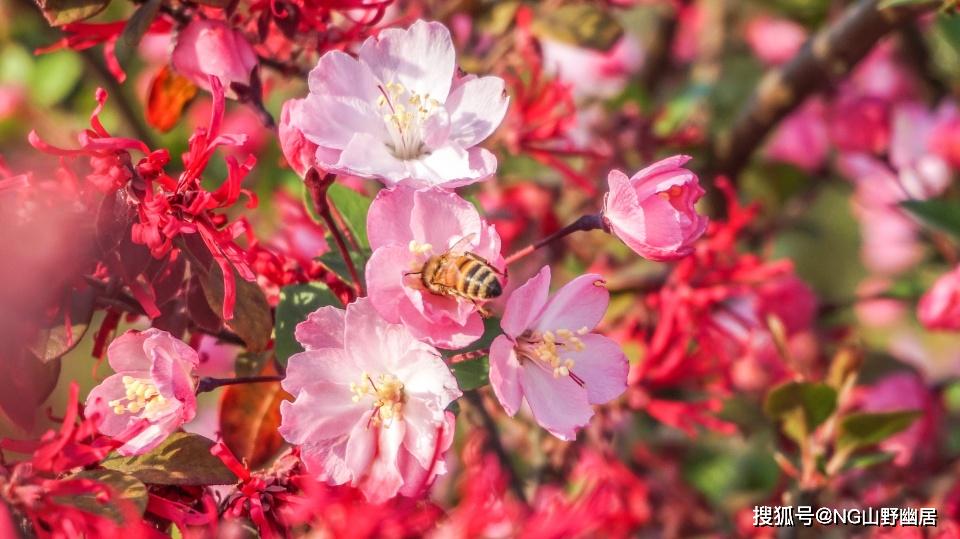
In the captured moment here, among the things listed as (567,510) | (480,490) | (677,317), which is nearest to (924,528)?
(677,317)

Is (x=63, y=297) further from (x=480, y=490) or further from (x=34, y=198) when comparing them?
(x=480, y=490)

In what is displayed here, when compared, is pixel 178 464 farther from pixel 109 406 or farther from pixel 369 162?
pixel 369 162

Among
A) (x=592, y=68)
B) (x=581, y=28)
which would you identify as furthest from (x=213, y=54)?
(x=592, y=68)

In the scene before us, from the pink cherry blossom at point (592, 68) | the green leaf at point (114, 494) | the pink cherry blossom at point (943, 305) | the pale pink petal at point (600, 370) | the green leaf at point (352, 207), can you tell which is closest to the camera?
the green leaf at point (114, 494)

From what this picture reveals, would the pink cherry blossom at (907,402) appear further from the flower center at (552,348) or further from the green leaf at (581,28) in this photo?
the flower center at (552,348)

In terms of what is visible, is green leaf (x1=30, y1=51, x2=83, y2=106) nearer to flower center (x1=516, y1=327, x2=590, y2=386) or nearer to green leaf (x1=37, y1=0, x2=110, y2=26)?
green leaf (x1=37, y1=0, x2=110, y2=26)

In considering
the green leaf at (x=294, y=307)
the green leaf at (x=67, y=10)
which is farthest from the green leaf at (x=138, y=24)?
the green leaf at (x=294, y=307)
